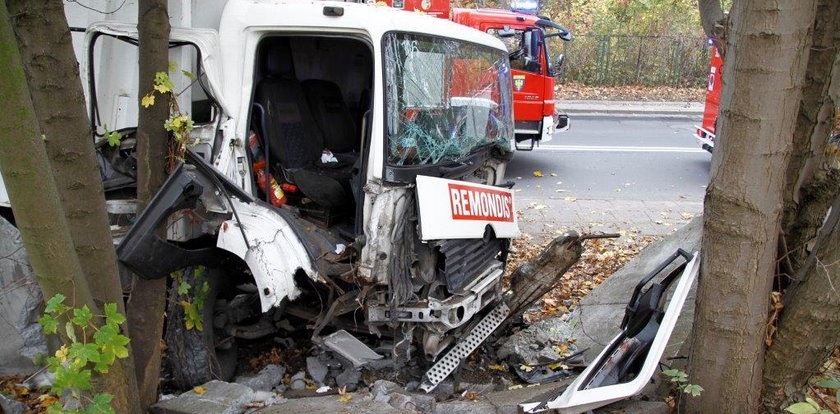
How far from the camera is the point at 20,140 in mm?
2637

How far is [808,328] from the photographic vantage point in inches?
120

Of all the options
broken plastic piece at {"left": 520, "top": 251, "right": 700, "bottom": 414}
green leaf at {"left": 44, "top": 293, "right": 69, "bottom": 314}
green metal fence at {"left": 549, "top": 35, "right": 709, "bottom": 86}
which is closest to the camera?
green leaf at {"left": 44, "top": 293, "right": 69, "bottom": 314}

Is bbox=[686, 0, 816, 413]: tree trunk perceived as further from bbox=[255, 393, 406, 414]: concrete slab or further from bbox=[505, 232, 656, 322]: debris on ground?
bbox=[505, 232, 656, 322]: debris on ground

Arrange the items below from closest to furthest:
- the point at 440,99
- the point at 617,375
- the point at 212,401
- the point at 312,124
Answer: the point at 617,375 < the point at 212,401 < the point at 440,99 < the point at 312,124

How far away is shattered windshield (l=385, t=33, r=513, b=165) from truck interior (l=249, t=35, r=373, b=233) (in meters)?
0.28

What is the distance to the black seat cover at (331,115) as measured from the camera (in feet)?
17.5

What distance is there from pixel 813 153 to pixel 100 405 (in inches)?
133

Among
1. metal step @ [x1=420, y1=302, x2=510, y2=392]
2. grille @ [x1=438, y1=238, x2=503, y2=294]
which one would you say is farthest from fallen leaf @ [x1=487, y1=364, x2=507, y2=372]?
grille @ [x1=438, y1=238, x2=503, y2=294]

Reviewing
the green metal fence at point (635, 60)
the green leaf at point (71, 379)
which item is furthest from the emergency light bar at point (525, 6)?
the green leaf at point (71, 379)

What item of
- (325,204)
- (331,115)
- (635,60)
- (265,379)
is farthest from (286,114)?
(635,60)

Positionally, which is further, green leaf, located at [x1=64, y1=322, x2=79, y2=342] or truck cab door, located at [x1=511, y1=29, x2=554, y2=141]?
truck cab door, located at [x1=511, y1=29, x2=554, y2=141]

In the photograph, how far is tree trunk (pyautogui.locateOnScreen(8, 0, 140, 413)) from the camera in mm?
2900

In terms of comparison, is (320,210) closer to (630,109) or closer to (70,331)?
(70,331)

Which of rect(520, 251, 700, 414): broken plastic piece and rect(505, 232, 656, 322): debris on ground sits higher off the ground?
rect(520, 251, 700, 414): broken plastic piece
